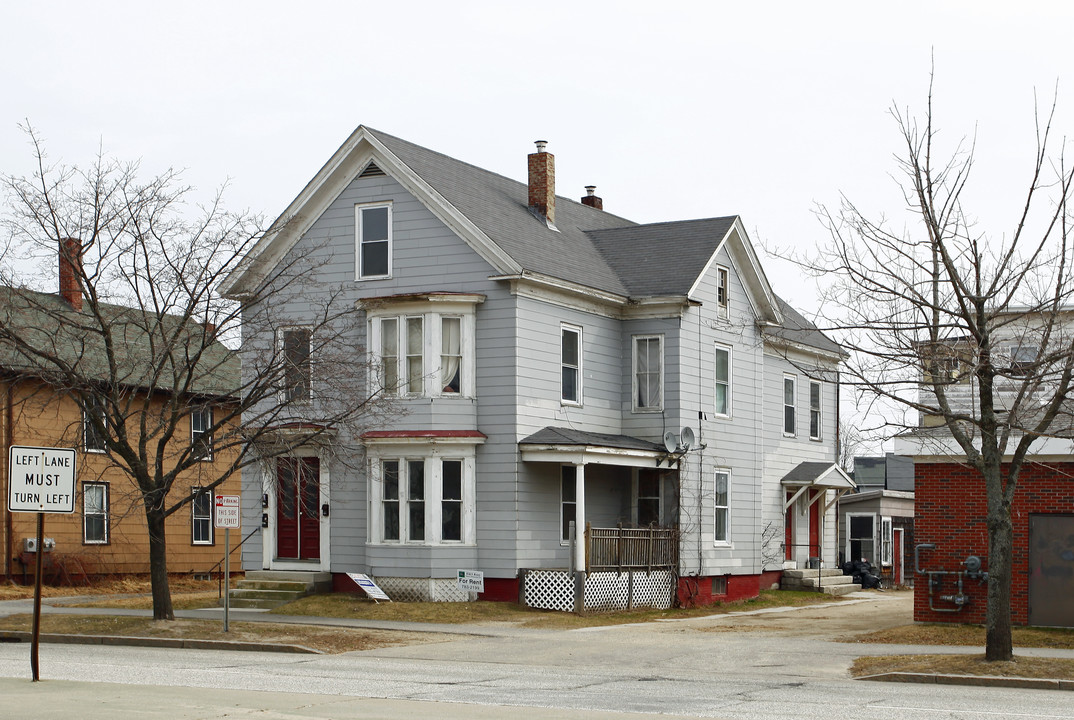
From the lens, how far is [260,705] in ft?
43.8

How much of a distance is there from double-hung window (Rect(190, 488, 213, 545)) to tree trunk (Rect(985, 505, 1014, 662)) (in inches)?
1051

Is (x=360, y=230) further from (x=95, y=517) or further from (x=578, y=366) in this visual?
(x=95, y=517)

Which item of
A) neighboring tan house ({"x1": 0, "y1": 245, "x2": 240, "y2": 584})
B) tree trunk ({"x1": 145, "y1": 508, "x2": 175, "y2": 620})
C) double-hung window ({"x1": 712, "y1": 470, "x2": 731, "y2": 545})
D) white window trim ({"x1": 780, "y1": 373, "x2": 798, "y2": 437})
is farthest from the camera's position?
white window trim ({"x1": 780, "y1": 373, "x2": 798, "y2": 437})

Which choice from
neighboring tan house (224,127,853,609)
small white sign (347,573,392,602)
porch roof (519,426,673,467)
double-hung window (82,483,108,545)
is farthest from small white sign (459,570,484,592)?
double-hung window (82,483,108,545)

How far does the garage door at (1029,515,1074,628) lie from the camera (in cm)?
2295

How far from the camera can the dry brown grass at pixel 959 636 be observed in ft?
68.8

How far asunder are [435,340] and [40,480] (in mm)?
13904

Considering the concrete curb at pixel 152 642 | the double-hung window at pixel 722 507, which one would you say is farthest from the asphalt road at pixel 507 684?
the double-hung window at pixel 722 507

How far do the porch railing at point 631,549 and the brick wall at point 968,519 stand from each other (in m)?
6.82

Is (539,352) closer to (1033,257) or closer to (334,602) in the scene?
(334,602)

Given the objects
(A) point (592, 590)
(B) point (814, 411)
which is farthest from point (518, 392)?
(B) point (814, 411)

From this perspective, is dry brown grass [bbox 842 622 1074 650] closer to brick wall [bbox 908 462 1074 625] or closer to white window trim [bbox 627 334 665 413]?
brick wall [bbox 908 462 1074 625]

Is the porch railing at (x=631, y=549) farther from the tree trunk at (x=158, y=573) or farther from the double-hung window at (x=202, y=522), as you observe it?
the double-hung window at (x=202, y=522)

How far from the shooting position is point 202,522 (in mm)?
39844
